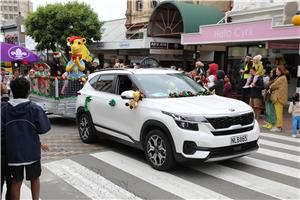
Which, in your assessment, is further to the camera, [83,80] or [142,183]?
[83,80]

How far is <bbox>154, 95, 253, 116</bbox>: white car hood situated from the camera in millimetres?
5000

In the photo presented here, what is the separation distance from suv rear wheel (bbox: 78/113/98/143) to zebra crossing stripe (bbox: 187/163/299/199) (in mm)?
2760

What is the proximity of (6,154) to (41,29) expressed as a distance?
96.4 ft

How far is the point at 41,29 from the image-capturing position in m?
30.2

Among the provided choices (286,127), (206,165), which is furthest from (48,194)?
(286,127)

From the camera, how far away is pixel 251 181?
16.5 feet

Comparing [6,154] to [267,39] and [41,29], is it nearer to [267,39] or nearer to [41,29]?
[267,39]

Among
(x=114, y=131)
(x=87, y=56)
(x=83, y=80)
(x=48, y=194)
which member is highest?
(x=87, y=56)

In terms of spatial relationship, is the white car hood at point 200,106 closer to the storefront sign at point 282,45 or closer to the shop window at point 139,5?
the storefront sign at point 282,45

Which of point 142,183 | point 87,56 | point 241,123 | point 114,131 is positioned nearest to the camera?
point 142,183

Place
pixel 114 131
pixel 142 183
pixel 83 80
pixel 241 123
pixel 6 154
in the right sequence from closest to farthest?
pixel 6 154
pixel 142 183
pixel 241 123
pixel 114 131
pixel 83 80

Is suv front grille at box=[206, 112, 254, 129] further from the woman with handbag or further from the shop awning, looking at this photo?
the shop awning

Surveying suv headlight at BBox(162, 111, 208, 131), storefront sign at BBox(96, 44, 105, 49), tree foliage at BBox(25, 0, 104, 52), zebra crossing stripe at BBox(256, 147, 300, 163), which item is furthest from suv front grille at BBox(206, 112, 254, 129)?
tree foliage at BBox(25, 0, 104, 52)

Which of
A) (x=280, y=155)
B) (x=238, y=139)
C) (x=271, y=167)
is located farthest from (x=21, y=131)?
(x=280, y=155)
